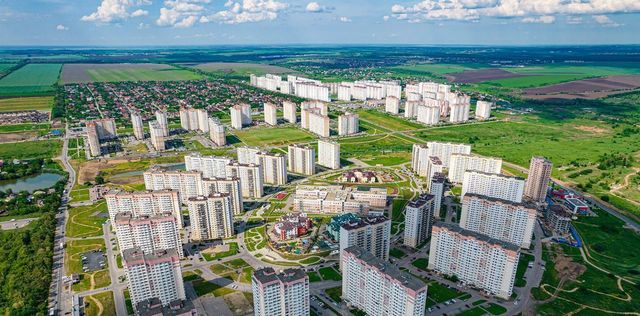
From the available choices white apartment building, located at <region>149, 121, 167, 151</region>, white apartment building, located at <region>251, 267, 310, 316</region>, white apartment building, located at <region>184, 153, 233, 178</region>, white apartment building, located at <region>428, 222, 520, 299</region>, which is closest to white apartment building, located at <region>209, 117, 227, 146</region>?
white apartment building, located at <region>149, 121, 167, 151</region>

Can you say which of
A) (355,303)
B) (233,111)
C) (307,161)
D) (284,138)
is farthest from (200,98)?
(355,303)

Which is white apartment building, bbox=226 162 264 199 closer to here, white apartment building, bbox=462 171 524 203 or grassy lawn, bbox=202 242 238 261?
grassy lawn, bbox=202 242 238 261

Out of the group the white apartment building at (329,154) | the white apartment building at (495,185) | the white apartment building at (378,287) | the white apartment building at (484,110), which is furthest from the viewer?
the white apartment building at (484,110)

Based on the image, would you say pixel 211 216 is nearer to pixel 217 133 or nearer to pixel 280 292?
pixel 280 292

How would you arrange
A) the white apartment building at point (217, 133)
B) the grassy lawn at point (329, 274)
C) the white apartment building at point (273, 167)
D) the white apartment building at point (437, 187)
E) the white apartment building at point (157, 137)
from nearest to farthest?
1. the grassy lawn at point (329, 274)
2. the white apartment building at point (437, 187)
3. the white apartment building at point (273, 167)
4. the white apartment building at point (157, 137)
5. the white apartment building at point (217, 133)

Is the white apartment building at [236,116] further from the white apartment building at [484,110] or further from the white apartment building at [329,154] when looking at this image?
the white apartment building at [484,110]

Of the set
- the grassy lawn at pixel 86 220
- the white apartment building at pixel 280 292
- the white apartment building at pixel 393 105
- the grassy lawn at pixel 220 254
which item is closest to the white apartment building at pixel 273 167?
the grassy lawn at pixel 220 254

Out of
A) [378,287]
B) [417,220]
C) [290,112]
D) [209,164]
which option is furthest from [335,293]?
[290,112]

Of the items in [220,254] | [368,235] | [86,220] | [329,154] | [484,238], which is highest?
[484,238]
